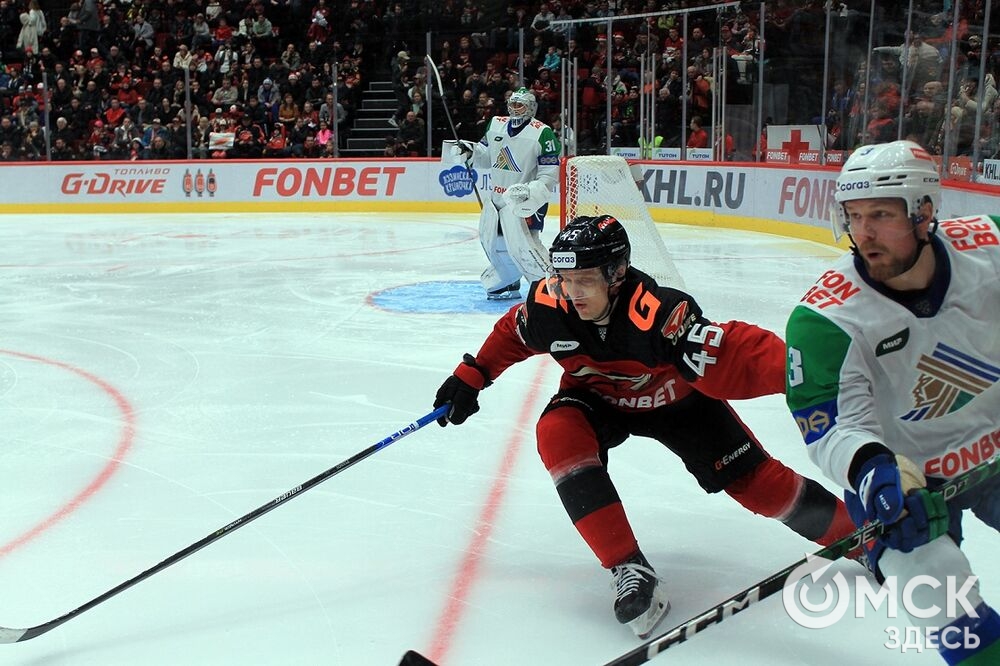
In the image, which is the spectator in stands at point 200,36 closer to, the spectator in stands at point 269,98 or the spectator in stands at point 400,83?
the spectator in stands at point 269,98

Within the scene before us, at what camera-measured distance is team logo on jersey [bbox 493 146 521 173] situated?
6.47 m

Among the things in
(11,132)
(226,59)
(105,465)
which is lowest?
(105,465)

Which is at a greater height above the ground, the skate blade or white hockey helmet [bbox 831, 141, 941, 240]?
white hockey helmet [bbox 831, 141, 941, 240]

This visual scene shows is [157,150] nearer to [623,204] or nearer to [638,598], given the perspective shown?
[623,204]

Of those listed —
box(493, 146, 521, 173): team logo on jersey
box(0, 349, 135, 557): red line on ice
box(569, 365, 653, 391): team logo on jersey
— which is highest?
box(493, 146, 521, 173): team logo on jersey

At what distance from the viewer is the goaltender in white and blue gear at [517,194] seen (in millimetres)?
6273

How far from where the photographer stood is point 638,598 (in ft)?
7.26

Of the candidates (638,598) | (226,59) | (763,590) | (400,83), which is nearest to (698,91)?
(400,83)

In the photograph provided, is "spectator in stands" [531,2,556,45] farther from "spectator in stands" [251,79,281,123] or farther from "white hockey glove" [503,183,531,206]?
"white hockey glove" [503,183,531,206]

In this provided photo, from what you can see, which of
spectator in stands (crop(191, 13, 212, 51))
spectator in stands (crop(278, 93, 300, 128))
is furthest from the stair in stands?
spectator in stands (crop(191, 13, 212, 51))

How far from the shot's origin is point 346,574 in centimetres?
258

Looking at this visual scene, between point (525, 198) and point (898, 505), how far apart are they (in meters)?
4.84

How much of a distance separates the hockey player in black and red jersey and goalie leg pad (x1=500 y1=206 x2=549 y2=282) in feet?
12.1

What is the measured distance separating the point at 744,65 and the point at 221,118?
7.23 metres
